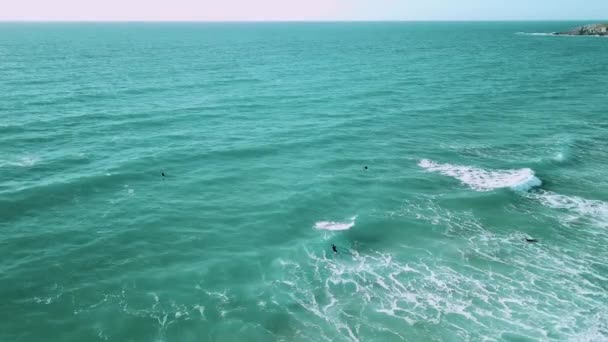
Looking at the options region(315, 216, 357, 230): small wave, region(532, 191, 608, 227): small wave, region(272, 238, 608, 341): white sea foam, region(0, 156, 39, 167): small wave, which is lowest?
region(272, 238, 608, 341): white sea foam

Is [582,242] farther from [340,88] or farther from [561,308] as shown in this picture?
[340,88]

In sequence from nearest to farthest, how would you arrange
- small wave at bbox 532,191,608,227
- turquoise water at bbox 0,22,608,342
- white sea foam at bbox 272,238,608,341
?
white sea foam at bbox 272,238,608,341, turquoise water at bbox 0,22,608,342, small wave at bbox 532,191,608,227

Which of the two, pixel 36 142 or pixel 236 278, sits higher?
pixel 36 142

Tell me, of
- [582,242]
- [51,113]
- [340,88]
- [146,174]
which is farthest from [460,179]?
[51,113]

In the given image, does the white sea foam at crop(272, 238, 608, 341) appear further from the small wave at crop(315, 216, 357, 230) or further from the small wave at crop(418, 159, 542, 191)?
the small wave at crop(418, 159, 542, 191)

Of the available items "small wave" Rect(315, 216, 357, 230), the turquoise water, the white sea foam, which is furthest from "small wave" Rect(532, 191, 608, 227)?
"small wave" Rect(315, 216, 357, 230)

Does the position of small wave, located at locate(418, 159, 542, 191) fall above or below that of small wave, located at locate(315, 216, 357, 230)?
above

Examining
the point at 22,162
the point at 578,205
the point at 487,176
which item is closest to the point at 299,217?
the point at 487,176
